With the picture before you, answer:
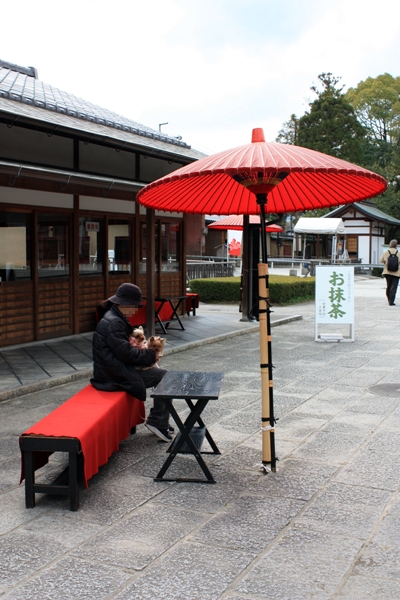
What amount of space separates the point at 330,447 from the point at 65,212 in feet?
23.4

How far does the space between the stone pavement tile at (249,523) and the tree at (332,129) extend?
153 feet

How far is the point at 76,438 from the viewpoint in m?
3.90

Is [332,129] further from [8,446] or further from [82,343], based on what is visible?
[8,446]

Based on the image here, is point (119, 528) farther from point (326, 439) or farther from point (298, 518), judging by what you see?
point (326, 439)

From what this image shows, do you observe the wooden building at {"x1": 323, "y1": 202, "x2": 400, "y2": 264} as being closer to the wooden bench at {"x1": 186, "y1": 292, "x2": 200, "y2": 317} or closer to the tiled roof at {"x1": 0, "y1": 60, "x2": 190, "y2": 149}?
the wooden bench at {"x1": 186, "y1": 292, "x2": 200, "y2": 317}

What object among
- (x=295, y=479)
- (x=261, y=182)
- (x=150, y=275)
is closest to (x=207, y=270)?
(x=150, y=275)

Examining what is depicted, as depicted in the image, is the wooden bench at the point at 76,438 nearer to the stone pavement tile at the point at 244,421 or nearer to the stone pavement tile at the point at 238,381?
the stone pavement tile at the point at 244,421

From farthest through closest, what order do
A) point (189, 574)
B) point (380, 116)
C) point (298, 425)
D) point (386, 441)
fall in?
point (380, 116), point (298, 425), point (386, 441), point (189, 574)

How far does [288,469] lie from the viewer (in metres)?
4.61

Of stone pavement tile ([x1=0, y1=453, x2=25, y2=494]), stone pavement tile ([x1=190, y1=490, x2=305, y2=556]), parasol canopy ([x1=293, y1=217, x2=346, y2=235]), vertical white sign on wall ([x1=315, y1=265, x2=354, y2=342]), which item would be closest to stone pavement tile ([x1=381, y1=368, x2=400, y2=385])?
vertical white sign on wall ([x1=315, y1=265, x2=354, y2=342])

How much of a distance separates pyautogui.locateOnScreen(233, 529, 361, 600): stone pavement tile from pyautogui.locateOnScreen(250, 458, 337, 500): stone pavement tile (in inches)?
23.5

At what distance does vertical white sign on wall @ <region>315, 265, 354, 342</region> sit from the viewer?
438 inches

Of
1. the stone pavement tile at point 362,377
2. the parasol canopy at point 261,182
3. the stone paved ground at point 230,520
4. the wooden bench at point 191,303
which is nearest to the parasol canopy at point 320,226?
the wooden bench at point 191,303

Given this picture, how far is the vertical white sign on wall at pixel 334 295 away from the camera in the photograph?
11.1 metres
